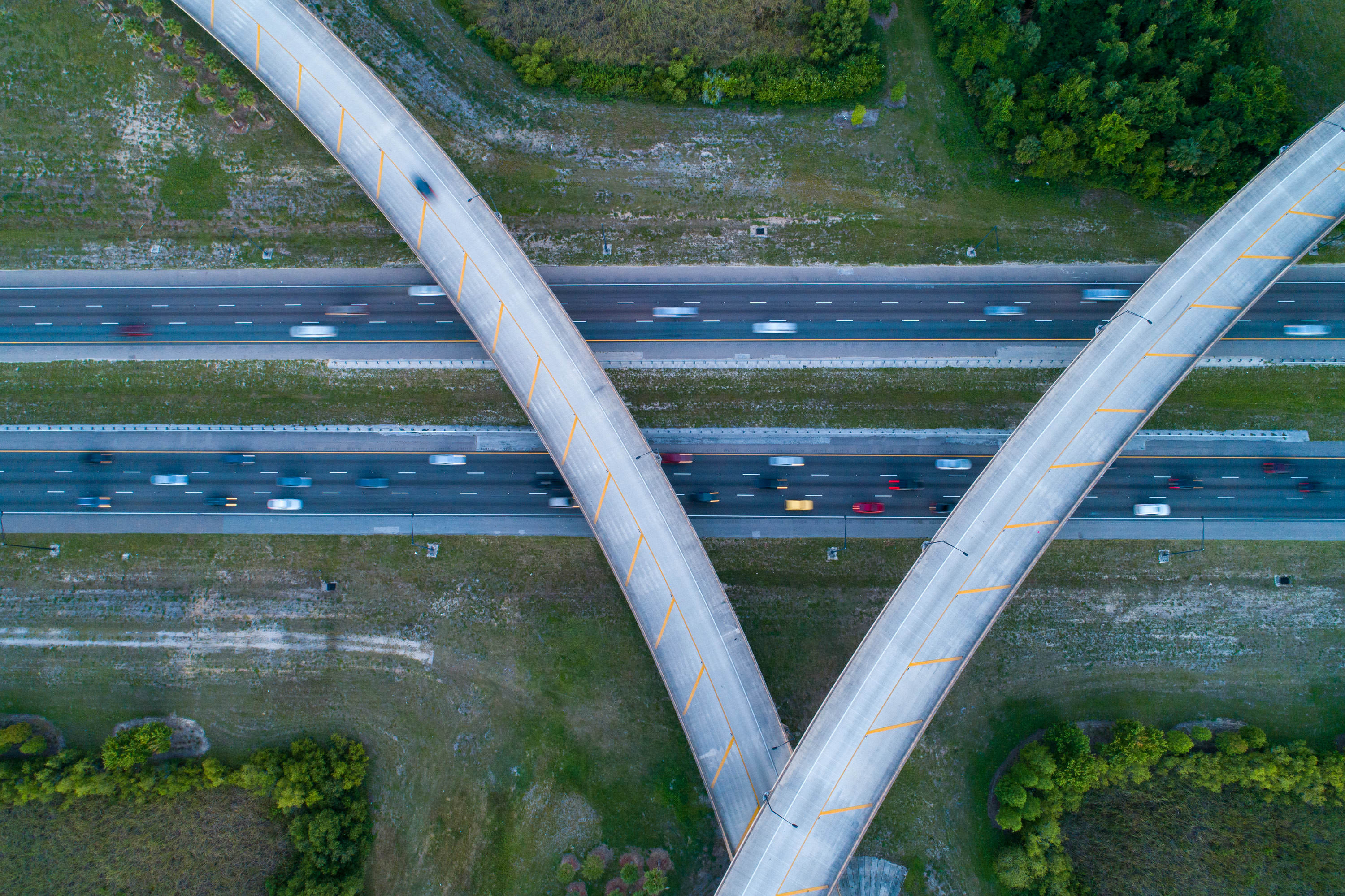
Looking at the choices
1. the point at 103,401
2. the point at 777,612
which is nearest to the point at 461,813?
the point at 777,612

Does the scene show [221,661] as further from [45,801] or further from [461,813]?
[461,813]

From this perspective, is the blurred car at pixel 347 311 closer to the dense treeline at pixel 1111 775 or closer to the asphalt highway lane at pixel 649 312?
the asphalt highway lane at pixel 649 312

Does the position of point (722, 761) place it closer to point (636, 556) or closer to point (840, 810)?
point (840, 810)

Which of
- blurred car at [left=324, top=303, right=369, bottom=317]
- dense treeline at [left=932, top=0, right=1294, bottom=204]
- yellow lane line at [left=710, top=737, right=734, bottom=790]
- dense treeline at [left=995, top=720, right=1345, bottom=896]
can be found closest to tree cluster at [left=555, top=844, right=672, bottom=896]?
yellow lane line at [left=710, top=737, right=734, bottom=790]

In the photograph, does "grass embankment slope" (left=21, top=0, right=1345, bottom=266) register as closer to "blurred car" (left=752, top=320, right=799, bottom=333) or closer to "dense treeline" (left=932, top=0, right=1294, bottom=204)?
"dense treeline" (left=932, top=0, right=1294, bottom=204)

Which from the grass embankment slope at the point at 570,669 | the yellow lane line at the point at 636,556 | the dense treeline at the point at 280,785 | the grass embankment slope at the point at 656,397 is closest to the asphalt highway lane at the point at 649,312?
the grass embankment slope at the point at 656,397

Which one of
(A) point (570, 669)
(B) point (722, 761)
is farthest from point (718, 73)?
(B) point (722, 761)
